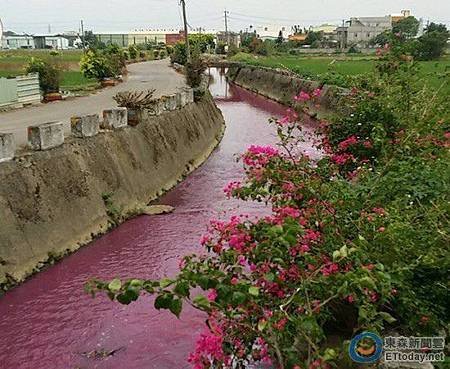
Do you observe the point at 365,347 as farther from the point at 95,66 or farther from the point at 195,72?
the point at 95,66

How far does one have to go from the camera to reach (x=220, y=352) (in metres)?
3.82

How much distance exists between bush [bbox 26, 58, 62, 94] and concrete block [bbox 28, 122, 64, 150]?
28.4 feet

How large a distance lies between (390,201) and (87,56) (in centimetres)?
2131

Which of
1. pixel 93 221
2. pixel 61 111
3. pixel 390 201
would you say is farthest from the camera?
pixel 61 111

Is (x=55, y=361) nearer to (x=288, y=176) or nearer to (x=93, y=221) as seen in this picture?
(x=288, y=176)

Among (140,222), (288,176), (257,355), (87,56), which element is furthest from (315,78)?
(257,355)

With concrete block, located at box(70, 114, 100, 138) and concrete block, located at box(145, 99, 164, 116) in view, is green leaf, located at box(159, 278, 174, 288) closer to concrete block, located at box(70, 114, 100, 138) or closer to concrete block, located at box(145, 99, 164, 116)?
concrete block, located at box(70, 114, 100, 138)

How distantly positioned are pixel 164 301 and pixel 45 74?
1749 centimetres

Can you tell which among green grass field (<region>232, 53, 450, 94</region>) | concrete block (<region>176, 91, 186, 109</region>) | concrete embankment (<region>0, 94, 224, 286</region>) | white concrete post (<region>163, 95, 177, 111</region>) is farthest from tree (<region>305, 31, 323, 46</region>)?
concrete embankment (<region>0, 94, 224, 286</region>)

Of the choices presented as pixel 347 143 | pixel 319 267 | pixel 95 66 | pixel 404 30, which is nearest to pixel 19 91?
pixel 95 66

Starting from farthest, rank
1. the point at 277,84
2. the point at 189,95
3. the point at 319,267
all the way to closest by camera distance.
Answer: the point at 277,84 → the point at 189,95 → the point at 319,267

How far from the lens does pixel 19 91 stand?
1703cm

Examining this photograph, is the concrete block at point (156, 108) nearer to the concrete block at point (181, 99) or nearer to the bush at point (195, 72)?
the concrete block at point (181, 99)

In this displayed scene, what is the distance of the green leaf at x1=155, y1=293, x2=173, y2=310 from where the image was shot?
2.81 m
